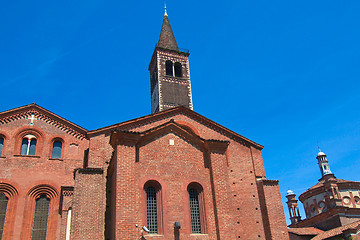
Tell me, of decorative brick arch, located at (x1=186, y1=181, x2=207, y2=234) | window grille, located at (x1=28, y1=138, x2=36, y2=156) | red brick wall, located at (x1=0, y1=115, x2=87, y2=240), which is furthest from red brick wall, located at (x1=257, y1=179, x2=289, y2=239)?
window grille, located at (x1=28, y1=138, x2=36, y2=156)

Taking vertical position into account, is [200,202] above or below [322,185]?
below

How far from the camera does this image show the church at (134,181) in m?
14.2

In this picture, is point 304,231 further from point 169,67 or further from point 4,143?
point 4,143

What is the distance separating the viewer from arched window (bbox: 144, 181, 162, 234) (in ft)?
45.5

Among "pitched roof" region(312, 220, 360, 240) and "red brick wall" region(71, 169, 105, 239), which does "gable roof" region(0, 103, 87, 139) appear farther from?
"pitched roof" region(312, 220, 360, 240)

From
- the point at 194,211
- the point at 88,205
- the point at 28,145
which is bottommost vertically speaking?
the point at 194,211

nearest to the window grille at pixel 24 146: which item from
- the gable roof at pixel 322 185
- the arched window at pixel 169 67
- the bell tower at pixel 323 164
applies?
the arched window at pixel 169 67

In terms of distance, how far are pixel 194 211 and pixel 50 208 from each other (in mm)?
10735

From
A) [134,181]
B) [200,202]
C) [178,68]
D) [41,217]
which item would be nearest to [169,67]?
[178,68]

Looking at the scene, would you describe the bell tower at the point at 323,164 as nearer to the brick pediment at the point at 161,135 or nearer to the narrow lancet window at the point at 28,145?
the brick pediment at the point at 161,135

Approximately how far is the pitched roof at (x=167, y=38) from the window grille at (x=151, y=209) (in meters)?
25.1

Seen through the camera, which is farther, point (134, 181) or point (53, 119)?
point (53, 119)

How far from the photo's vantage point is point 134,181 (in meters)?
14.1

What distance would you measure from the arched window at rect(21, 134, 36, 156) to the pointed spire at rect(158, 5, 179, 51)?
19.3 metres
